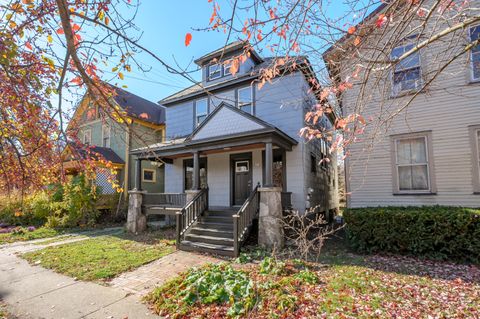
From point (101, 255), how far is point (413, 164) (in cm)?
931

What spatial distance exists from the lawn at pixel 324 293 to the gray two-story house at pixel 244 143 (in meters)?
3.02

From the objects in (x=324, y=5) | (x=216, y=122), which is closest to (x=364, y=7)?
(x=324, y=5)

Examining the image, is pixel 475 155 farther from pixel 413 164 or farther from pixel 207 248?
pixel 207 248

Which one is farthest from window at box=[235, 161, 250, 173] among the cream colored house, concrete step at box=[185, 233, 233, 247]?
the cream colored house

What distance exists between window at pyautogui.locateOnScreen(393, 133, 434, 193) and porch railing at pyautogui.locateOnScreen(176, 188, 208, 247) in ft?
20.5

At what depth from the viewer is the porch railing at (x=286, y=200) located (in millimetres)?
8539

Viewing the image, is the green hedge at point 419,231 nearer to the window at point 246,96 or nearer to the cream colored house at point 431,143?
the cream colored house at point 431,143

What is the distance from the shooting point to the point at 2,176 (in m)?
3.79

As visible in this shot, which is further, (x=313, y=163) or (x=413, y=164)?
(x=313, y=163)

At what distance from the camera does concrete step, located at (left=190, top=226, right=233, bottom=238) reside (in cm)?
752

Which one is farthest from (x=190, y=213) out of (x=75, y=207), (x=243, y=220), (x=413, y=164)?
(x=413, y=164)

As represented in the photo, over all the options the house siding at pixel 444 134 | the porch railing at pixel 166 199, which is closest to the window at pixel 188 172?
A: the porch railing at pixel 166 199

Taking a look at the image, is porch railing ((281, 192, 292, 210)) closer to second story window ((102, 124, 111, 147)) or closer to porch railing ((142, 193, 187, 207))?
porch railing ((142, 193, 187, 207))

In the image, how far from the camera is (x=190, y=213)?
8273mm
